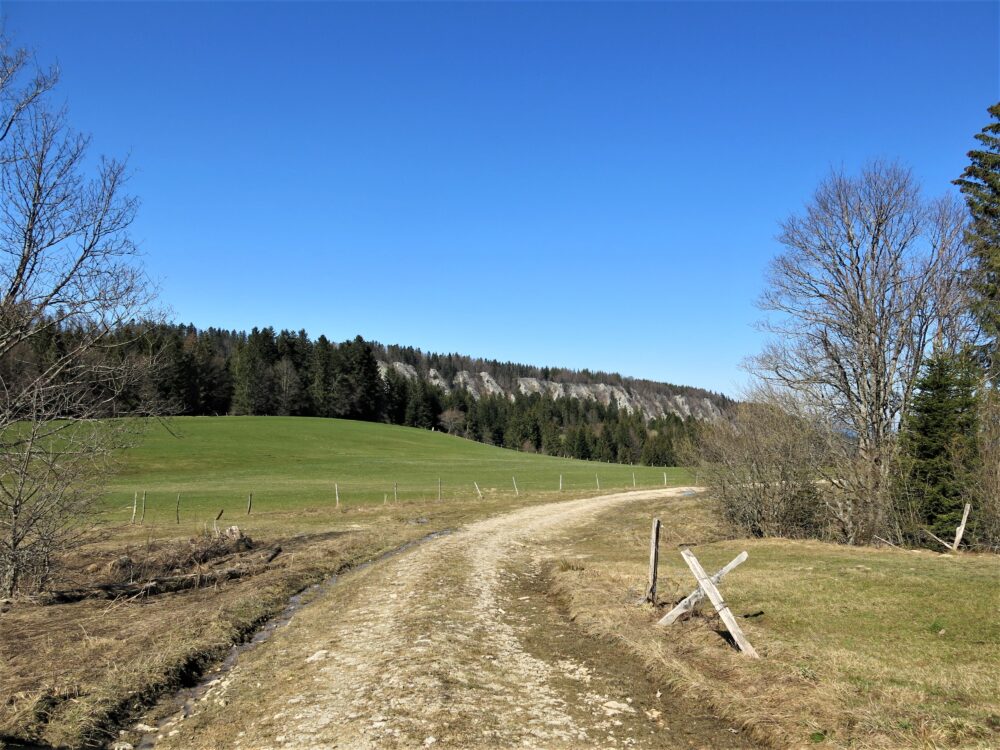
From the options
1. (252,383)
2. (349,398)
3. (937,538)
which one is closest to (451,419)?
(349,398)

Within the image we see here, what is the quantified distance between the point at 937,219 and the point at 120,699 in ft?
102

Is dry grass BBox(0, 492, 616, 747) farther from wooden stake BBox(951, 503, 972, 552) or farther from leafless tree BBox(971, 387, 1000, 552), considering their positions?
leafless tree BBox(971, 387, 1000, 552)

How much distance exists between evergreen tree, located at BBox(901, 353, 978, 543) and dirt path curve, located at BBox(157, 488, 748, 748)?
17554 mm

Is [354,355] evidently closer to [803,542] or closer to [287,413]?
[287,413]

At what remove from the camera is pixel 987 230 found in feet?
80.3

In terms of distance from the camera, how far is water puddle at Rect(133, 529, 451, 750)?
7156 millimetres

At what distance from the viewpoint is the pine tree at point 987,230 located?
23500 mm

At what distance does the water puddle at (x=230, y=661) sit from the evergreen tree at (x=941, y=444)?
2025cm

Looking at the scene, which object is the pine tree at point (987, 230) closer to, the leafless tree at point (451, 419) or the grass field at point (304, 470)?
the grass field at point (304, 470)

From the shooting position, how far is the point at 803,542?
2141 cm

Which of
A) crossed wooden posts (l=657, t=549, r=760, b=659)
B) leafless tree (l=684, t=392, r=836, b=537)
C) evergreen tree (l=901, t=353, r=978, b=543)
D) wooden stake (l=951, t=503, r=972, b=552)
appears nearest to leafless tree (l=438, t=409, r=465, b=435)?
leafless tree (l=684, t=392, r=836, b=537)

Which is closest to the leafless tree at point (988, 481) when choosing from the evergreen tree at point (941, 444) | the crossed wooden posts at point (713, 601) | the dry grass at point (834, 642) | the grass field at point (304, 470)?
the evergreen tree at point (941, 444)

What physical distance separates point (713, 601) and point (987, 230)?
2432 centimetres

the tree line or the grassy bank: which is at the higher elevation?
the tree line
